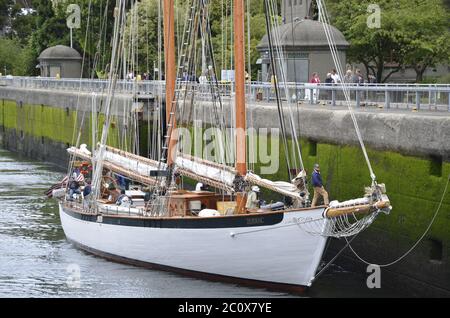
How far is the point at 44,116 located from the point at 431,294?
53.2m

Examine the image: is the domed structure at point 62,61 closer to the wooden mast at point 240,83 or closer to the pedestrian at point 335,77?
the pedestrian at point 335,77

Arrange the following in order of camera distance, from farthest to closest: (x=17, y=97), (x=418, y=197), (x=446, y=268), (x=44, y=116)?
(x=17, y=97) → (x=44, y=116) → (x=418, y=197) → (x=446, y=268)

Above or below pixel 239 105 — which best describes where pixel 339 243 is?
below

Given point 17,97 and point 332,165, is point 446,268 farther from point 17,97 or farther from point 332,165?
point 17,97

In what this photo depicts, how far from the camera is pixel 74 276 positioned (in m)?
34.6

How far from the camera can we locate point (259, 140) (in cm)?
4241

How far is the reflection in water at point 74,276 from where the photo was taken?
31.6 meters

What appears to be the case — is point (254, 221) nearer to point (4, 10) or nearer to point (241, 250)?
point (241, 250)

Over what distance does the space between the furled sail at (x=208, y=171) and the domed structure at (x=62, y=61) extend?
6076 centimetres

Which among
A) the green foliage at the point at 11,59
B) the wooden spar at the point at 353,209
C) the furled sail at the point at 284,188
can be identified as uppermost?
the green foliage at the point at 11,59

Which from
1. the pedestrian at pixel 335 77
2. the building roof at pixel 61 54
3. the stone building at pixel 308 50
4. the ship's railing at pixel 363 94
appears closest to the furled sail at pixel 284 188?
the ship's railing at pixel 363 94

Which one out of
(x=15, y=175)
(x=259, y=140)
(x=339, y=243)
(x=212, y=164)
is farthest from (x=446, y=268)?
(x=15, y=175)

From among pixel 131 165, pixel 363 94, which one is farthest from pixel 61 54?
pixel 363 94

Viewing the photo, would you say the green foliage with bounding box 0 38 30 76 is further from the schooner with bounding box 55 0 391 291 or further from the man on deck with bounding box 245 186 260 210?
the man on deck with bounding box 245 186 260 210
